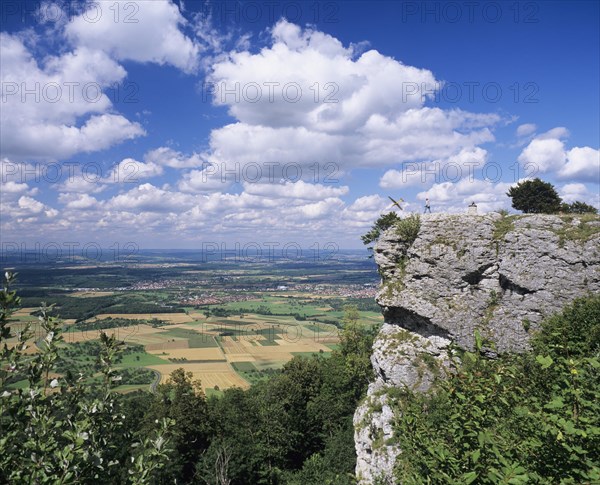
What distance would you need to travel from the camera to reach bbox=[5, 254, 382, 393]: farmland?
6456cm

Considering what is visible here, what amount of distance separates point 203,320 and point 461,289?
96.3 meters

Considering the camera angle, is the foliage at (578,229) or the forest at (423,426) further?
the foliage at (578,229)

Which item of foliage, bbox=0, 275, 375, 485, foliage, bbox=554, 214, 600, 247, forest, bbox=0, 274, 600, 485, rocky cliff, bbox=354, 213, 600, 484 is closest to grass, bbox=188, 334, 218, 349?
foliage, bbox=0, 275, 375, 485

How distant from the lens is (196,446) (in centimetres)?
2764

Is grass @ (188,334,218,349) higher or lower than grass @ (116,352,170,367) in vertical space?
lower

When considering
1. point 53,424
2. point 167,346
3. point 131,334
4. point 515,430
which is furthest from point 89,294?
point 515,430

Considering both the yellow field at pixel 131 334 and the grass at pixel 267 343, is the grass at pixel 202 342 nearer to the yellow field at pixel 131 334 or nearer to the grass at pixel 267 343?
the yellow field at pixel 131 334

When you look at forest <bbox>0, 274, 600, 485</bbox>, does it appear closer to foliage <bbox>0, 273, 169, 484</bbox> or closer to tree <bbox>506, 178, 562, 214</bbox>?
foliage <bbox>0, 273, 169, 484</bbox>

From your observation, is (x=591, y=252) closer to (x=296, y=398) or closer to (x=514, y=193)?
(x=514, y=193)

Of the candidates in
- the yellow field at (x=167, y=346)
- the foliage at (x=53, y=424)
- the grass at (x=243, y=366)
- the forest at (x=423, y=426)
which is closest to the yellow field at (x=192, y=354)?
the yellow field at (x=167, y=346)

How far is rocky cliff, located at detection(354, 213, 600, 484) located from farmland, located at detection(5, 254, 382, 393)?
55.5 ft

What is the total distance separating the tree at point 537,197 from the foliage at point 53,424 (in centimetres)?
2551

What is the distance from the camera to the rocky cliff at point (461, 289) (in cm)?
1783

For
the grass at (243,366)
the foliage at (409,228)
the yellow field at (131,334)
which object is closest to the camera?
the foliage at (409,228)
